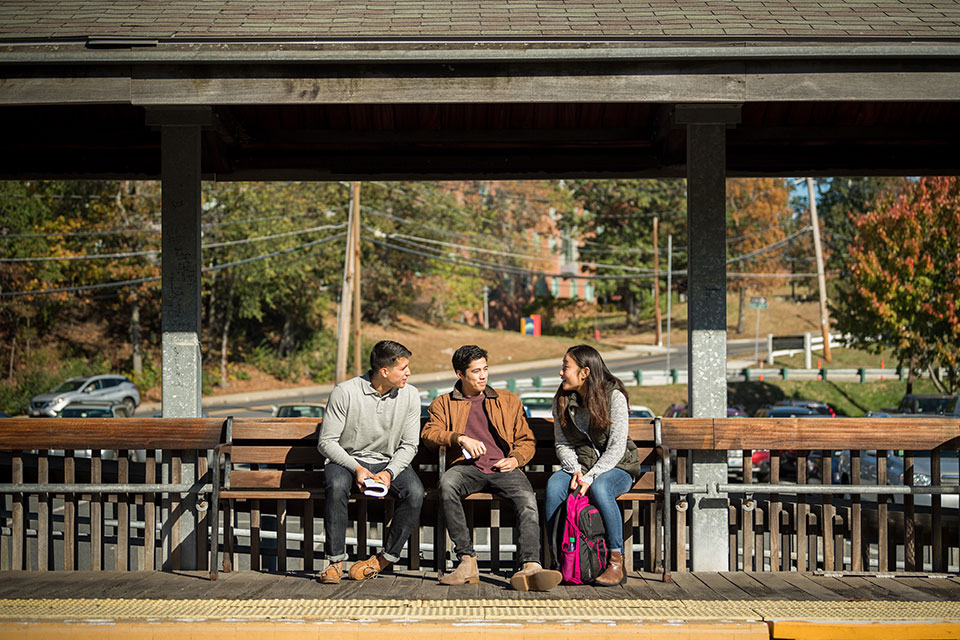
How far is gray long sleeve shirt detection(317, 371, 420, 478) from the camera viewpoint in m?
6.40

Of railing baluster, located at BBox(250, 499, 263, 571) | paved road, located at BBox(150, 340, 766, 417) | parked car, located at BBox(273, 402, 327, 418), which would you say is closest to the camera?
railing baluster, located at BBox(250, 499, 263, 571)

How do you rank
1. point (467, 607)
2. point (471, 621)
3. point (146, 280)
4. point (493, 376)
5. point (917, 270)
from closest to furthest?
point (471, 621) < point (467, 607) < point (917, 270) < point (146, 280) < point (493, 376)

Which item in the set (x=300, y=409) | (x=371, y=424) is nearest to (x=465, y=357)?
(x=371, y=424)

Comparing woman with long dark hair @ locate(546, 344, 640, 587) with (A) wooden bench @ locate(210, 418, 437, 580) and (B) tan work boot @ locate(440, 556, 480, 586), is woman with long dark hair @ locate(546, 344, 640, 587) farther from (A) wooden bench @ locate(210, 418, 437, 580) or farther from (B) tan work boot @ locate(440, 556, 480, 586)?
(A) wooden bench @ locate(210, 418, 437, 580)

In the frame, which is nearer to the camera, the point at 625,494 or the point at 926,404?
the point at 625,494

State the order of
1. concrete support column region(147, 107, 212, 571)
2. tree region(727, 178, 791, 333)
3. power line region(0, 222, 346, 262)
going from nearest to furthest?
concrete support column region(147, 107, 212, 571) < power line region(0, 222, 346, 262) < tree region(727, 178, 791, 333)

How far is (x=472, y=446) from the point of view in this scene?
6352 millimetres

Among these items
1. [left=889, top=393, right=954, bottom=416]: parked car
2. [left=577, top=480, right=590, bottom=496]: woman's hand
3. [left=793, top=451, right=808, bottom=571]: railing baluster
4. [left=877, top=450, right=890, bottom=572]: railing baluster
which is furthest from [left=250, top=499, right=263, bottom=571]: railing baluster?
[left=889, top=393, right=954, bottom=416]: parked car

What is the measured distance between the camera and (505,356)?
176 feet

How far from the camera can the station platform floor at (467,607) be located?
201 inches

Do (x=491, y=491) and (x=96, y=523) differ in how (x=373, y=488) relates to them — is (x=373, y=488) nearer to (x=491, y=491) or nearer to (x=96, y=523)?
(x=491, y=491)

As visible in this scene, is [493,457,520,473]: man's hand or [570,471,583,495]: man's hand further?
[493,457,520,473]: man's hand

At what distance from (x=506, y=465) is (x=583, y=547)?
2.32ft

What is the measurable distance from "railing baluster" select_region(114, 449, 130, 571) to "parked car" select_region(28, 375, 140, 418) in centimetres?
2605
